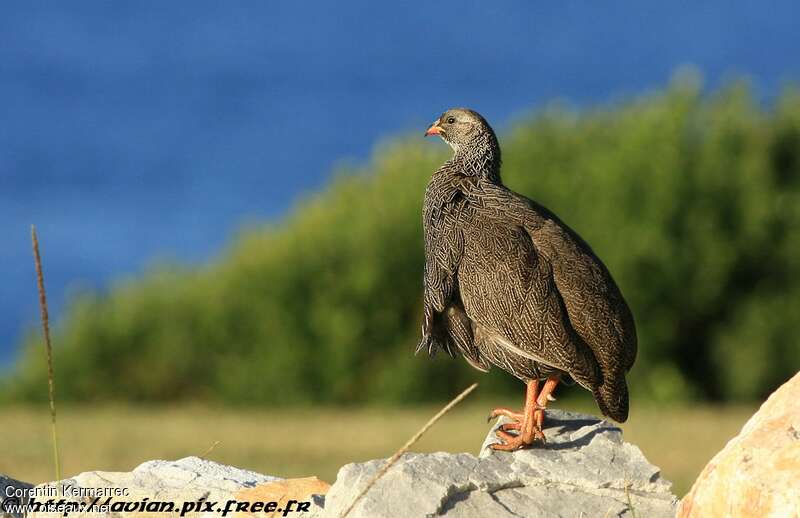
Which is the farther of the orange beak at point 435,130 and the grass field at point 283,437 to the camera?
the grass field at point 283,437

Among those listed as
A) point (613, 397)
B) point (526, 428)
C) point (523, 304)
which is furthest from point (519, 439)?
point (523, 304)

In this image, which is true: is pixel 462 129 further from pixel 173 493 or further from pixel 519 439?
pixel 173 493

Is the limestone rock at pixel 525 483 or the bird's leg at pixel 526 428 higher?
the bird's leg at pixel 526 428

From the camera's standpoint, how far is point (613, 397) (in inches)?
239

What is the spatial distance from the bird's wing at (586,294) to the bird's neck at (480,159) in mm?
566

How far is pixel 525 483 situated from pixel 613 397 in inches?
26.1

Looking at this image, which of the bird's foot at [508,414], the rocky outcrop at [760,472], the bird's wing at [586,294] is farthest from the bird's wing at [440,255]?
the rocky outcrop at [760,472]

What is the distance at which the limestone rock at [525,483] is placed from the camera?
5223mm

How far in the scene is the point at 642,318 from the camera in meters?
25.0

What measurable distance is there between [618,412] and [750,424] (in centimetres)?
126

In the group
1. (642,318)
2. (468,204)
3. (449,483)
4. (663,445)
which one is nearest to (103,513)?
(449,483)

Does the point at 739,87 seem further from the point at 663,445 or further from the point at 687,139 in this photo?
the point at 663,445

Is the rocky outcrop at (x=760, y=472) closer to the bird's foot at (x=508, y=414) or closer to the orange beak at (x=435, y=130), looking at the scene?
the bird's foot at (x=508, y=414)

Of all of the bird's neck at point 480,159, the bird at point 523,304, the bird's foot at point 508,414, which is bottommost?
the bird's foot at point 508,414
